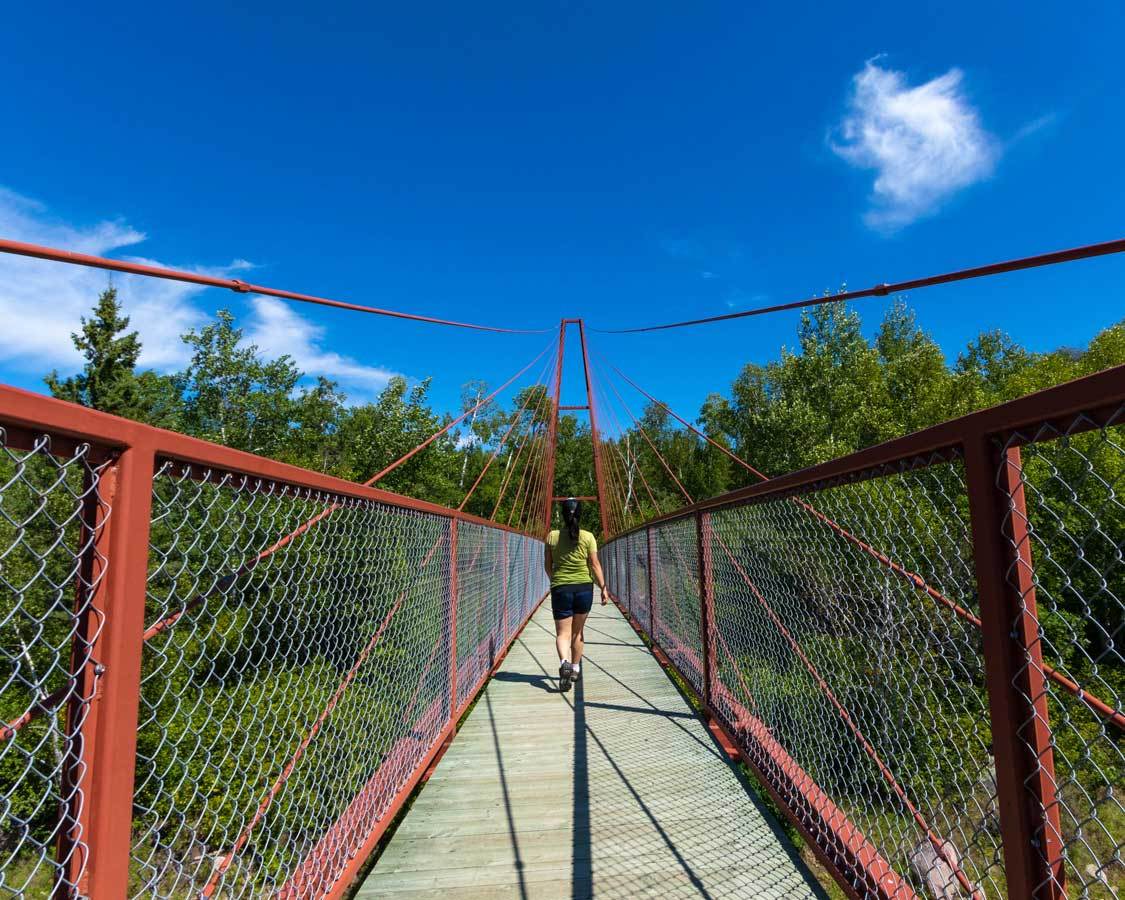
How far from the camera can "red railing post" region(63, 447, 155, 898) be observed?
940mm

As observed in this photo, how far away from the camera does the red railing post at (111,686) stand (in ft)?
3.08

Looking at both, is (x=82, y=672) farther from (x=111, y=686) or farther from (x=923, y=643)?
(x=923, y=643)

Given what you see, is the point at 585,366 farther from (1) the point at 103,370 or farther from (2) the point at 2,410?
(2) the point at 2,410

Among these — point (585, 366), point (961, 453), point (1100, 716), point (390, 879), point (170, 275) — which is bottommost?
point (390, 879)

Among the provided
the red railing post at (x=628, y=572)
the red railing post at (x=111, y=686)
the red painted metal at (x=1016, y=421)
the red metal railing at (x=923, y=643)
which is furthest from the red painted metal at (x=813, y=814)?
the red railing post at (x=628, y=572)

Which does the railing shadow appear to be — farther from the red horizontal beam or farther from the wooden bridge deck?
the red horizontal beam

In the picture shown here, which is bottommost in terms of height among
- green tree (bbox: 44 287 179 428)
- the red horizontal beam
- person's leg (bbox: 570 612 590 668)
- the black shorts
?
person's leg (bbox: 570 612 590 668)

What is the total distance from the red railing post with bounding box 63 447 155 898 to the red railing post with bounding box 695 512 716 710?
2726 millimetres

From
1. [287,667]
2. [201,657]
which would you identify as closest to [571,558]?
[287,667]

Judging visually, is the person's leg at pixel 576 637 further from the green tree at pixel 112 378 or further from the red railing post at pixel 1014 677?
the green tree at pixel 112 378

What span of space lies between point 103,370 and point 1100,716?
24.9 metres

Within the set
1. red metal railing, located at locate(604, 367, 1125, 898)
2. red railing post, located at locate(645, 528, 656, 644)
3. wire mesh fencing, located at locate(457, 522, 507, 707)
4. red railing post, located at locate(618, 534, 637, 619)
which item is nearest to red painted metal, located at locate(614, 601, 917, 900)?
red metal railing, located at locate(604, 367, 1125, 898)

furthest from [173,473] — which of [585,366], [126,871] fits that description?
[585,366]

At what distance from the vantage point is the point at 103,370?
66.1 ft
